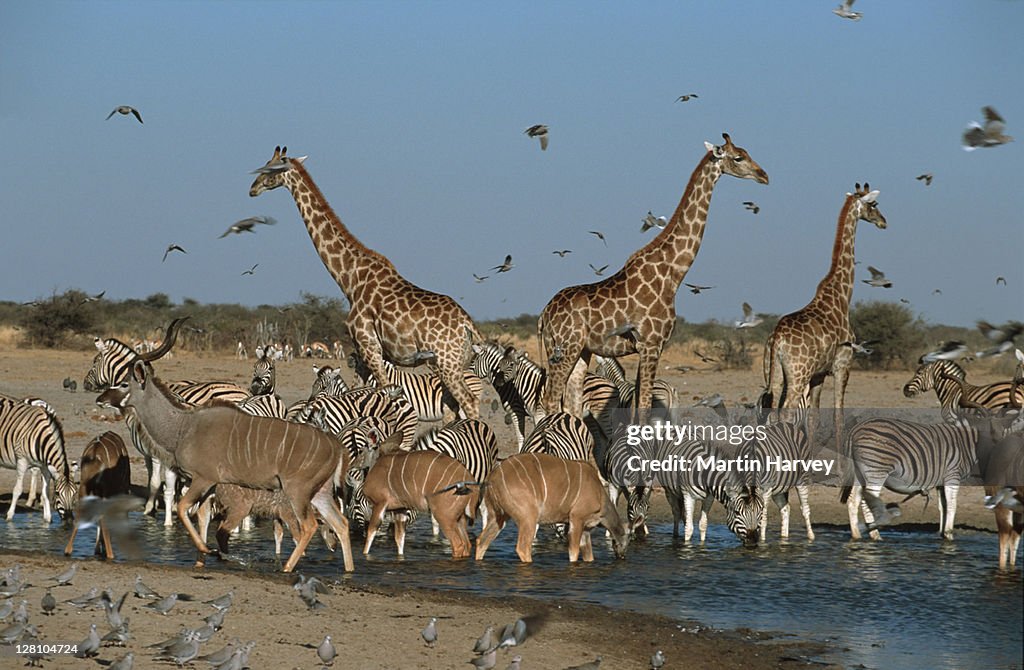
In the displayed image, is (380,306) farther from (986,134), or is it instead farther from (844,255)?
(986,134)

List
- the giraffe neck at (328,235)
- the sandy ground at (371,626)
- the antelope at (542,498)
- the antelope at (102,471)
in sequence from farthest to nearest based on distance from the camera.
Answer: the giraffe neck at (328,235), the antelope at (102,471), the antelope at (542,498), the sandy ground at (371,626)

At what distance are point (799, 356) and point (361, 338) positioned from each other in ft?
15.2

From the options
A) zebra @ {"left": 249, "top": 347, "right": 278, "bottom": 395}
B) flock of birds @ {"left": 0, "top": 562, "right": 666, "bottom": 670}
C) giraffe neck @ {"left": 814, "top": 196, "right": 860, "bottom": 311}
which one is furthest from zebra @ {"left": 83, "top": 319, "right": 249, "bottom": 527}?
giraffe neck @ {"left": 814, "top": 196, "right": 860, "bottom": 311}

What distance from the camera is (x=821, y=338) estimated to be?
1525cm

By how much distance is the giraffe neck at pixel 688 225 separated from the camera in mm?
15367

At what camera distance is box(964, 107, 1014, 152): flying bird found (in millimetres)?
8664

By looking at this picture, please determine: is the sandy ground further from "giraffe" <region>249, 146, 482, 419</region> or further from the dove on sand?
"giraffe" <region>249, 146, 482, 419</region>

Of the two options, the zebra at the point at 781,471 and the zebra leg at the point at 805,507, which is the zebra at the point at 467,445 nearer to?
the zebra at the point at 781,471

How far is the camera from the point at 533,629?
349 inches

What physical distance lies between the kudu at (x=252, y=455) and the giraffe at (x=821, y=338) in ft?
18.5

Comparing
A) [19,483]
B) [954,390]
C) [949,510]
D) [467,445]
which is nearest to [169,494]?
[19,483]

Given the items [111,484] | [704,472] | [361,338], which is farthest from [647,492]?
[111,484]

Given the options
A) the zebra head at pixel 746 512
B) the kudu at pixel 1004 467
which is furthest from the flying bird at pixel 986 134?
the zebra head at pixel 746 512

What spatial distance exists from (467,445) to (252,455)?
2.75m
